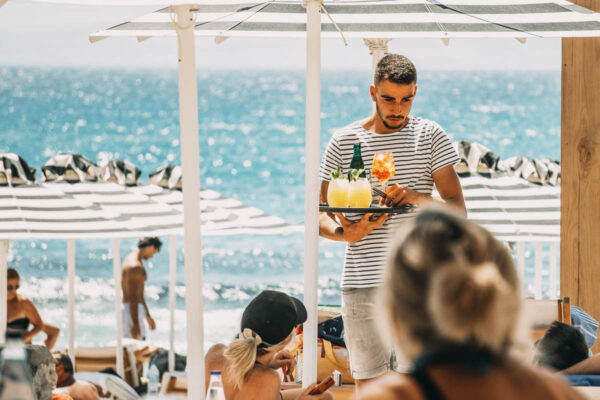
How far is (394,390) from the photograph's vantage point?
1.22 m

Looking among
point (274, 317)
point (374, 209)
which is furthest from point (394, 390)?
point (274, 317)

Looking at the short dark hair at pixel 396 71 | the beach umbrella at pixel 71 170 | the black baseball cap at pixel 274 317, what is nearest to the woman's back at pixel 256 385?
the black baseball cap at pixel 274 317

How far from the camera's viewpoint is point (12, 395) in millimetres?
1350

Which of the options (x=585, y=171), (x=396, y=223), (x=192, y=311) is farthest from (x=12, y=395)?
(x=585, y=171)

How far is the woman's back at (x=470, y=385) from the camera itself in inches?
48.0

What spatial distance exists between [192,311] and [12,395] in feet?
3.97

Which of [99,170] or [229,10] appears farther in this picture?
[99,170]

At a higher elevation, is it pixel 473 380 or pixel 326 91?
pixel 326 91

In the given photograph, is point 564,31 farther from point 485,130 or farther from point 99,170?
point 485,130

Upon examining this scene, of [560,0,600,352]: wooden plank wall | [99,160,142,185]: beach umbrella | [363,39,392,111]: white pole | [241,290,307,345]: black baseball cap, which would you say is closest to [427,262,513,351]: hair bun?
[241,290,307,345]: black baseball cap

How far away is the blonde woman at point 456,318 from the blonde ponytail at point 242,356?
168 centimetres

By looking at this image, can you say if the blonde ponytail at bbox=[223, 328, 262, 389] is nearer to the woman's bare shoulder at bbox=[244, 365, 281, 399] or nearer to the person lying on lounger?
the woman's bare shoulder at bbox=[244, 365, 281, 399]

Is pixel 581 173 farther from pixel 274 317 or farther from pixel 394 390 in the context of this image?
pixel 394 390

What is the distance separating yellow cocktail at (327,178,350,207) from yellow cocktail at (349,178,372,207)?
0.02m
